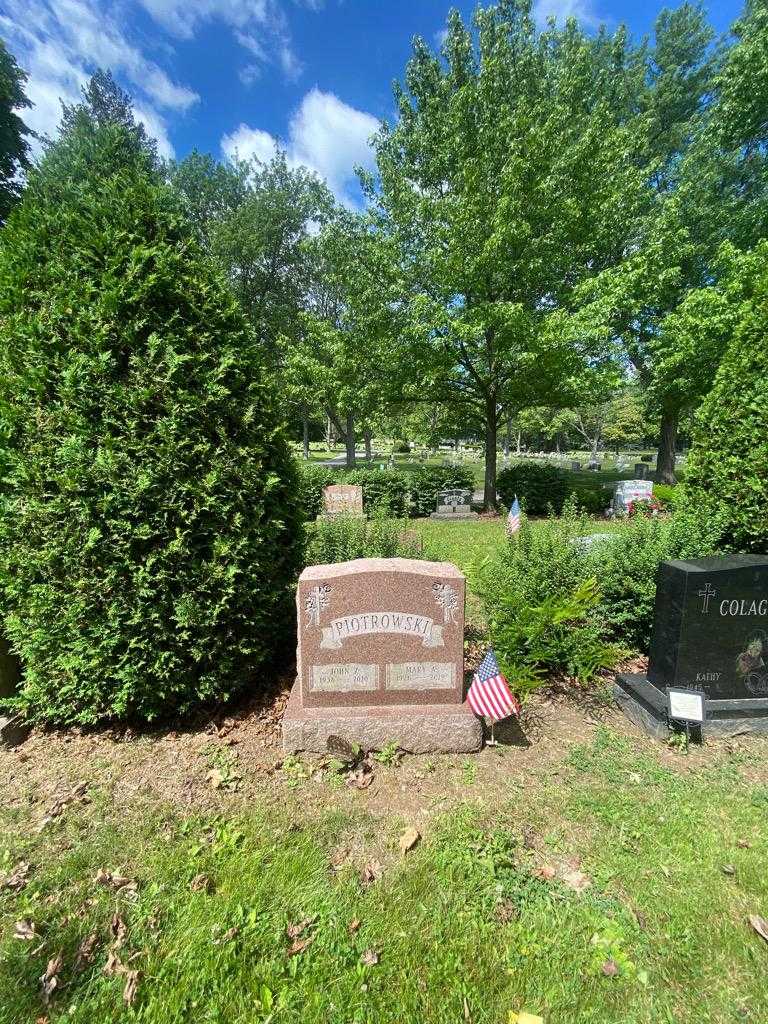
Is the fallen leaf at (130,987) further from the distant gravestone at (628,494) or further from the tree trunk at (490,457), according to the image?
the distant gravestone at (628,494)

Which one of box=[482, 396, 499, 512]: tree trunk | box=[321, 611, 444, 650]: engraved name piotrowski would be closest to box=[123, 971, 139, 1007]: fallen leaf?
box=[321, 611, 444, 650]: engraved name piotrowski

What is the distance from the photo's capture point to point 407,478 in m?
14.0

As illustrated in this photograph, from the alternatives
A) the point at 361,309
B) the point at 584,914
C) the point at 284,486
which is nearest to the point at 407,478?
the point at 361,309

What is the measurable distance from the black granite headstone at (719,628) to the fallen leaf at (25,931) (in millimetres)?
4174

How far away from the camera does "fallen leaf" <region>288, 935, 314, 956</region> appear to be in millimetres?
1856

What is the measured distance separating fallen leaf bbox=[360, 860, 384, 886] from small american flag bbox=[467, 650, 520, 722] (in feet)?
3.84

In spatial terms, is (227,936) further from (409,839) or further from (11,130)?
(11,130)

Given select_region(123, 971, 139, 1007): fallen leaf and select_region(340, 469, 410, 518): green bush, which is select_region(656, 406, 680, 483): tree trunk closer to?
select_region(340, 469, 410, 518): green bush

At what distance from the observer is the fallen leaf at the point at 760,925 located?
1.90 m

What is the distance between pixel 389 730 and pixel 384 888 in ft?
3.19

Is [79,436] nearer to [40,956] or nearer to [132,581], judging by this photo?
[132,581]

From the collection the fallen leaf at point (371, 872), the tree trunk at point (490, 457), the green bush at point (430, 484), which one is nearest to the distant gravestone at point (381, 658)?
the fallen leaf at point (371, 872)

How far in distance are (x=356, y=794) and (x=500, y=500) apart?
12.6 m

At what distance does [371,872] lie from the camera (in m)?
2.21
